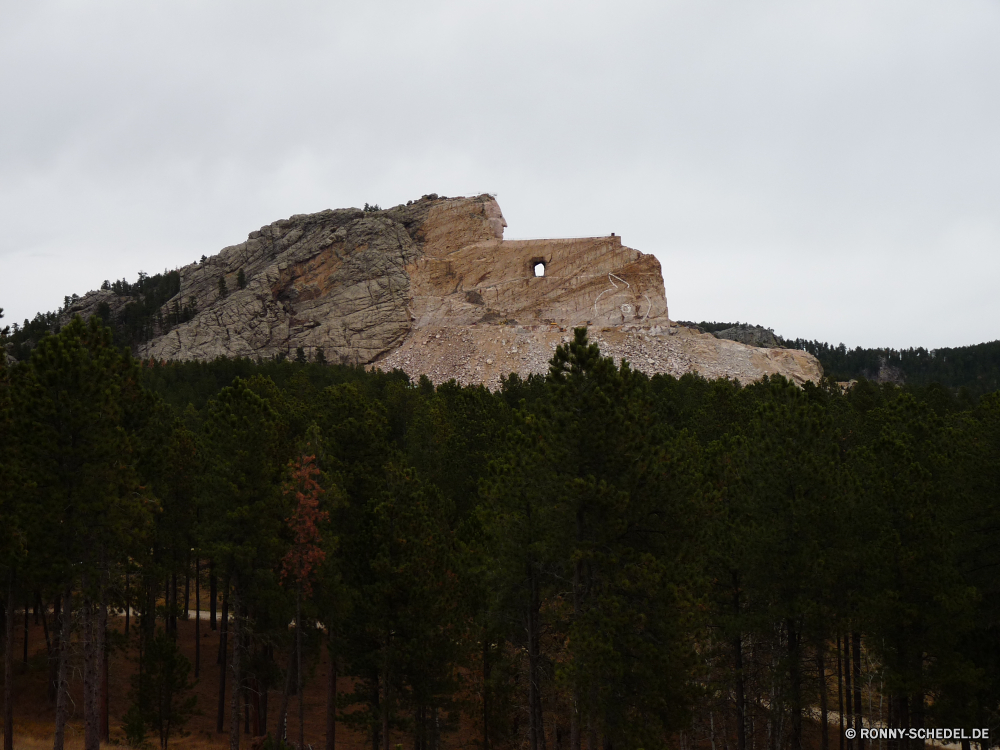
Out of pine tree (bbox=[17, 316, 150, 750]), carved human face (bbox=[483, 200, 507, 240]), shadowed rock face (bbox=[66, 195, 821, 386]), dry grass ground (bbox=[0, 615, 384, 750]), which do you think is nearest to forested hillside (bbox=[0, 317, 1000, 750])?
pine tree (bbox=[17, 316, 150, 750])

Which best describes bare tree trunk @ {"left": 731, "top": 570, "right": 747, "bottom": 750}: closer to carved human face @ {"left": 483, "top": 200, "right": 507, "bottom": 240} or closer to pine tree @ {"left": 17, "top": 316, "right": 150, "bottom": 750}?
pine tree @ {"left": 17, "top": 316, "right": 150, "bottom": 750}

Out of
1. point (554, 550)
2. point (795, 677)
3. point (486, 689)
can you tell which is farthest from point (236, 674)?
point (795, 677)

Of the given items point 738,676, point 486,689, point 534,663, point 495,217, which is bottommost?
point 486,689

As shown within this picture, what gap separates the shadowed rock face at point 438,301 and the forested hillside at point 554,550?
68.3 metres

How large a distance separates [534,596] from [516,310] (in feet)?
276

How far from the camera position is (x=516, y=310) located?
101938 mm

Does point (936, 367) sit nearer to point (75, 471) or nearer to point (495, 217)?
point (495, 217)

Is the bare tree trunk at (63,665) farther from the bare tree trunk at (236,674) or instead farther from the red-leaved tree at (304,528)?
the red-leaved tree at (304,528)

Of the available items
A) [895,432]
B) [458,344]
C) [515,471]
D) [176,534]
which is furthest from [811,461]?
[458,344]

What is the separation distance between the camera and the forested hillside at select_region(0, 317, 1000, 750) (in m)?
16.9

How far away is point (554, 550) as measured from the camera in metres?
17.1

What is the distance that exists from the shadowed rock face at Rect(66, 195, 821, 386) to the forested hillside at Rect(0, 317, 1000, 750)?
6828cm

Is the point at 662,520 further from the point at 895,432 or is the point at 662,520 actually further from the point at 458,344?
the point at 458,344

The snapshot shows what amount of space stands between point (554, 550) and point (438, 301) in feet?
299
